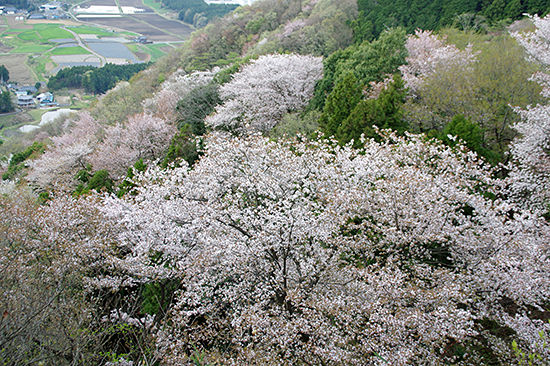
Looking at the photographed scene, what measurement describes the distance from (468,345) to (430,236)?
237 centimetres

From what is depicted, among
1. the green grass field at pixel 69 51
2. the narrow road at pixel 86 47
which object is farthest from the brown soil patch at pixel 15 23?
the green grass field at pixel 69 51

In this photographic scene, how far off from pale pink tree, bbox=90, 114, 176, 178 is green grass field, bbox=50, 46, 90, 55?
72333 mm

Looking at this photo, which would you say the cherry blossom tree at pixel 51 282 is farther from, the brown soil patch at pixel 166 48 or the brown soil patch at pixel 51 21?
the brown soil patch at pixel 51 21

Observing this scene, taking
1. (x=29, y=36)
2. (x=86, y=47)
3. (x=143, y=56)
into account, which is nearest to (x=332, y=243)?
(x=143, y=56)

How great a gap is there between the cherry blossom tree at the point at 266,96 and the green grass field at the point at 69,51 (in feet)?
252

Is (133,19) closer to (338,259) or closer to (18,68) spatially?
(18,68)

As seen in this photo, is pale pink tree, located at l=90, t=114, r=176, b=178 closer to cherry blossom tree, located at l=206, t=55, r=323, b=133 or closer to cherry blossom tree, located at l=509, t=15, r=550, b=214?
cherry blossom tree, located at l=206, t=55, r=323, b=133

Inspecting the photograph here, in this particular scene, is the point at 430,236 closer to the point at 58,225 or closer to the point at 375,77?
the point at 58,225

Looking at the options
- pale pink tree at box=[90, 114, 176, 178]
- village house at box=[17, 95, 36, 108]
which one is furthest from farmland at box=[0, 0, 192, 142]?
pale pink tree at box=[90, 114, 176, 178]

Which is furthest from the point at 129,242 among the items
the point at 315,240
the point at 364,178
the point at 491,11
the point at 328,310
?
the point at 491,11

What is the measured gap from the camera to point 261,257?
24.4 ft

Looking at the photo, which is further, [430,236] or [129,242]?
[129,242]

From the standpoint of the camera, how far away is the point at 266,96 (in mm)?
19094

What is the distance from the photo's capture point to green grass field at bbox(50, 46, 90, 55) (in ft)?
254
